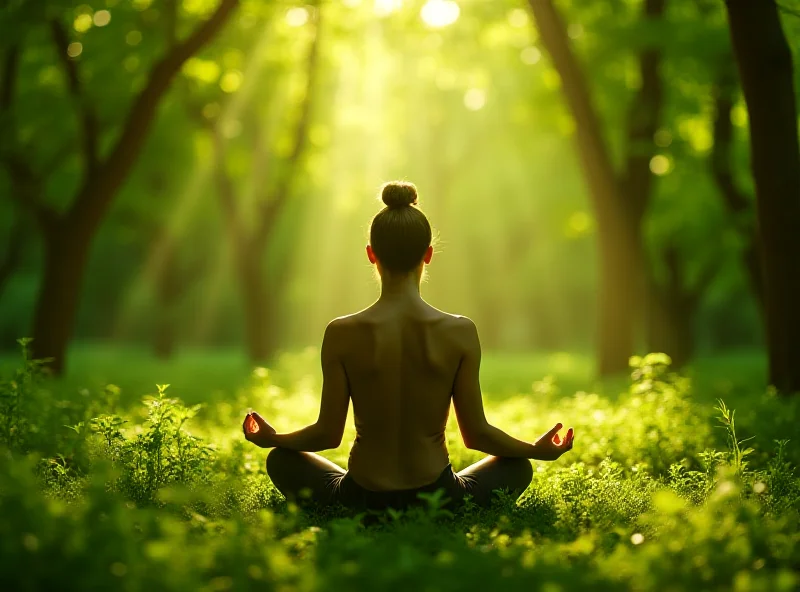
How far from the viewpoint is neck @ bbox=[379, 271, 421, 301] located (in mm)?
5090

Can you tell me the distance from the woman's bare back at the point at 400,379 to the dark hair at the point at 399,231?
10.3 inches

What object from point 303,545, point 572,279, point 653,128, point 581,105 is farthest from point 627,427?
point 572,279

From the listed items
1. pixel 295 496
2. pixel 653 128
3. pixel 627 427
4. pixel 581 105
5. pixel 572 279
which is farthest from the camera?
pixel 572 279

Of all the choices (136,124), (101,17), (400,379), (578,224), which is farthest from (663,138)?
(400,379)

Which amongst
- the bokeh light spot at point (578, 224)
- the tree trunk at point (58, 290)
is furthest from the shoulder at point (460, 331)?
the bokeh light spot at point (578, 224)

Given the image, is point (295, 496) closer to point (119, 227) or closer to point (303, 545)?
point (303, 545)

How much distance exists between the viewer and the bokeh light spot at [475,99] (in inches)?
1120

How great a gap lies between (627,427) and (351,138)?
2283 cm

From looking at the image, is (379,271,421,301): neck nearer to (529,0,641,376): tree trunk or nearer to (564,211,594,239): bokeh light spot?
(529,0,641,376): tree trunk

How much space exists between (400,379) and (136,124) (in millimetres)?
9389

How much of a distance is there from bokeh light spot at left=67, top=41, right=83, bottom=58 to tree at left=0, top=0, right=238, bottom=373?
17mm

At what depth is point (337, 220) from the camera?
1558 inches

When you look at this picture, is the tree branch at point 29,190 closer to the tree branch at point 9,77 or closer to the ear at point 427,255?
the tree branch at point 9,77

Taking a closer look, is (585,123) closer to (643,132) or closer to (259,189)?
(643,132)
